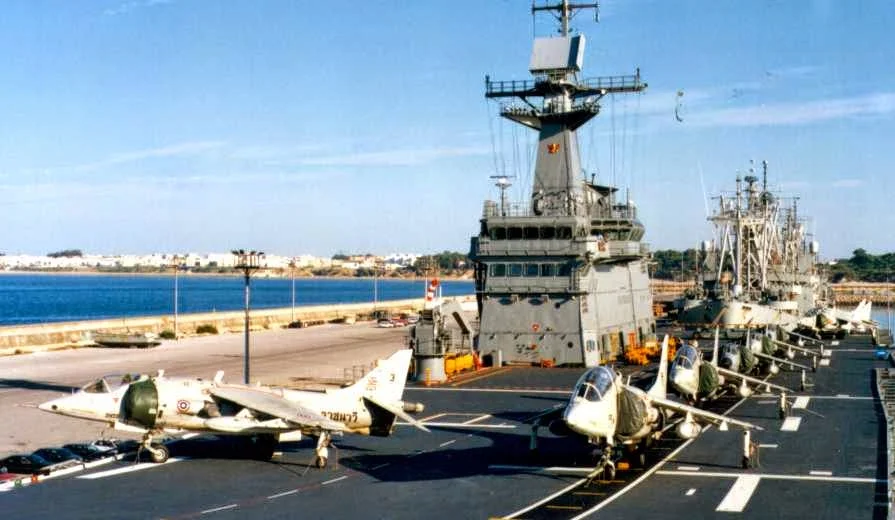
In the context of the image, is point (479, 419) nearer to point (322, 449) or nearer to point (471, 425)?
point (471, 425)

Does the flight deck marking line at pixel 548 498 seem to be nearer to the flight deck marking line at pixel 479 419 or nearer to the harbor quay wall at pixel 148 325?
the flight deck marking line at pixel 479 419

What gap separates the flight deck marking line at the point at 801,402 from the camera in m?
40.2

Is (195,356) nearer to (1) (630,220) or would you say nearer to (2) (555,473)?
(1) (630,220)

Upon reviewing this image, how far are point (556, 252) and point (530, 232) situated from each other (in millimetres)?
2380

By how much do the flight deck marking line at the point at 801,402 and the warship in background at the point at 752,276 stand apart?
28270mm

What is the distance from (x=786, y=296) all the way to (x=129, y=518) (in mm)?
76347

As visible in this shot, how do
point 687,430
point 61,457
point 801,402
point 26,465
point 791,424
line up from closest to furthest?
point 26,465, point 687,430, point 61,457, point 791,424, point 801,402

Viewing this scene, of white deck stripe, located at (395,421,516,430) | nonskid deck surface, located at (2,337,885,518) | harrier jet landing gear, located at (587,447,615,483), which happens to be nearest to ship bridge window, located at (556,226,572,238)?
nonskid deck surface, located at (2,337,885,518)

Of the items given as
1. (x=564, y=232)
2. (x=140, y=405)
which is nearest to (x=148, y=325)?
(x=564, y=232)

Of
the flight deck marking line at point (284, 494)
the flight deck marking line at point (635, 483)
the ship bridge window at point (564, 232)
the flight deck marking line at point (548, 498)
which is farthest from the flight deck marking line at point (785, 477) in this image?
the ship bridge window at point (564, 232)

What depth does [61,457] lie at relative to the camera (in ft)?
88.5

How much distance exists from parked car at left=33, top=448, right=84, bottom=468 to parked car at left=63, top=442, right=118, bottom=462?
278 millimetres

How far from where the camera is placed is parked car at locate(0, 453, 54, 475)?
25.6 metres

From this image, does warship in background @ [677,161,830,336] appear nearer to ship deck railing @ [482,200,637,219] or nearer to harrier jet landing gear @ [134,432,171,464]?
ship deck railing @ [482,200,637,219]
